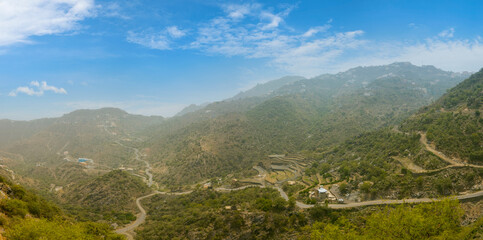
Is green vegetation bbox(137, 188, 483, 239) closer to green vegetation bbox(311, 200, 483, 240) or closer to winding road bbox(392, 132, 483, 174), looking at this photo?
green vegetation bbox(311, 200, 483, 240)

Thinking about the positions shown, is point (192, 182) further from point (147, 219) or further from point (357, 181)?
point (357, 181)

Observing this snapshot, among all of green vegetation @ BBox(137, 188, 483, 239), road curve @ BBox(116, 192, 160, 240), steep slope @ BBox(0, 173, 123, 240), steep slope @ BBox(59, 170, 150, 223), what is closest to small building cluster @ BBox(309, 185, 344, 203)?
green vegetation @ BBox(137, 188, 483, 239)

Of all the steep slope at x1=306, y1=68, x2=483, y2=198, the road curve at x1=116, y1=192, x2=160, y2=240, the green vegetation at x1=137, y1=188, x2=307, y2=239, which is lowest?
the road curve at x1=116, y1=192, x2=160, y2=240

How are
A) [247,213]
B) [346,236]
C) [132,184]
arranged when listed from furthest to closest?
[132,184] < [247,213] < [346,236]

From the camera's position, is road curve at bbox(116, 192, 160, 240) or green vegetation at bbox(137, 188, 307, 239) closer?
green vegetation at bbox(137, 188, 307, 239)

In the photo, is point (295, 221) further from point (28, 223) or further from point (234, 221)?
point (28, 223)

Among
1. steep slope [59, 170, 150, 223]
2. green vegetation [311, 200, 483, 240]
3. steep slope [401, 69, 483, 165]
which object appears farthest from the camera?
steep slope [59, 170, 150, 223]

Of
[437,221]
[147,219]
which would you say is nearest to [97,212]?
[147,219]

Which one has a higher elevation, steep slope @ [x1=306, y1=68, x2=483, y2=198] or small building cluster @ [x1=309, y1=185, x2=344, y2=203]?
steep slope @ [x1=306, y1=68, x2=483, y2=198]

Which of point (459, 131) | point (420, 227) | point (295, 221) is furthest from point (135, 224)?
point (459, 131)

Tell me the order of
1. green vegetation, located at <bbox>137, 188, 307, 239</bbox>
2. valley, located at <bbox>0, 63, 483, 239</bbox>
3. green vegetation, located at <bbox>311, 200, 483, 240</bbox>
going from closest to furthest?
green vegetation, located at <bbox>311, 200, 483, 240</bbox> → green vegetation, located at <bbox>137, 188, 307, 239</bbox> → valley, located at <bbox>0, 63, 483, 239</bbox>

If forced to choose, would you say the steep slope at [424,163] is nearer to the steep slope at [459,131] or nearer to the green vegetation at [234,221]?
the steep slope at [459,131]
